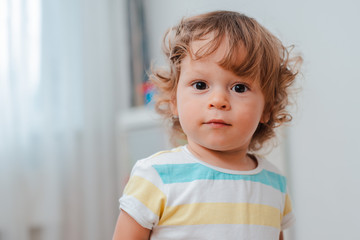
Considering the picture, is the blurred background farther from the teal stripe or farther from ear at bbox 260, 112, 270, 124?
the teal stripe

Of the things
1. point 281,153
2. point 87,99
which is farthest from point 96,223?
point 281,153

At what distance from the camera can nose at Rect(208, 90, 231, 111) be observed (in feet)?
2.60

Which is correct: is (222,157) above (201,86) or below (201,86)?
below

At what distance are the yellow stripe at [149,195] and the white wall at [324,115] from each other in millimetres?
674

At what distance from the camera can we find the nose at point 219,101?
0.79 m

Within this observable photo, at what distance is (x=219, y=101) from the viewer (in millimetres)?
793

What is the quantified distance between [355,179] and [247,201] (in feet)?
1.74

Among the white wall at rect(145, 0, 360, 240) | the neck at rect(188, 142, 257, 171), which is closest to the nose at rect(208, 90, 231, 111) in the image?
the neck at rect(188, 142, 257, 171)

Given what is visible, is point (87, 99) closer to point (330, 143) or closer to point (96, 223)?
point (96, 223)

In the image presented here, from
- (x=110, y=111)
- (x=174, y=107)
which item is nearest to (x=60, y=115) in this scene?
(x=110, y=111)

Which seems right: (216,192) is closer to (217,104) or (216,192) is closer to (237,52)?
(217,104)

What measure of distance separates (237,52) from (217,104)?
4.5 inches

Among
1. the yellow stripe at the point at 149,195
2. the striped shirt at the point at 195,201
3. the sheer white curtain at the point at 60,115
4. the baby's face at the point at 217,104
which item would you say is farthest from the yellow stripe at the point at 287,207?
the sheer white curtain at the point at 60,115

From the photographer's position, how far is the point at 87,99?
2146mm
